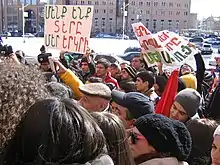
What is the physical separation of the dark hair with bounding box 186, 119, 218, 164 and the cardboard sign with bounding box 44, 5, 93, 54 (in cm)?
271

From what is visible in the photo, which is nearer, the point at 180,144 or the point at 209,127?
the point at 180,144

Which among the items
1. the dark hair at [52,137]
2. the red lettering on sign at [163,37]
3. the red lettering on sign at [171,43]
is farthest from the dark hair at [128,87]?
the dark hair at [52,137]

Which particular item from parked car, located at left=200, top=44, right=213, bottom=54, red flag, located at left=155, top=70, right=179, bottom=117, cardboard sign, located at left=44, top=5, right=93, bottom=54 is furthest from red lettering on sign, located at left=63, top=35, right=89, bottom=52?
parked car, located at left=200, top=44, right=213, bottom=54

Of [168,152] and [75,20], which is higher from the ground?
[75,20]

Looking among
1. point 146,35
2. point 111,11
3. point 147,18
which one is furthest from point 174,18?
point 146,35

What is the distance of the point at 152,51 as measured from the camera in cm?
557

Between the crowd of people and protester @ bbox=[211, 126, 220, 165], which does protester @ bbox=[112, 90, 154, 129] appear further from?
protester @ bbox=[211, 126, 220, 165]

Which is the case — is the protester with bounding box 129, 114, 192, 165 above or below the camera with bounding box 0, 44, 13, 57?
below

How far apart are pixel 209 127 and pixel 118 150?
2.74 feet

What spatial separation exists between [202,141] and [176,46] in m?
3.24

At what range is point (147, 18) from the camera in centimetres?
8688

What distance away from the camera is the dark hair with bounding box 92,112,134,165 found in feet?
5.85

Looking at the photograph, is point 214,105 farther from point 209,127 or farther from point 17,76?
point 17,76

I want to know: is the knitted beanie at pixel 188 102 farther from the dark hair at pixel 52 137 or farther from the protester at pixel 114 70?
the protester at pixel 114 70
